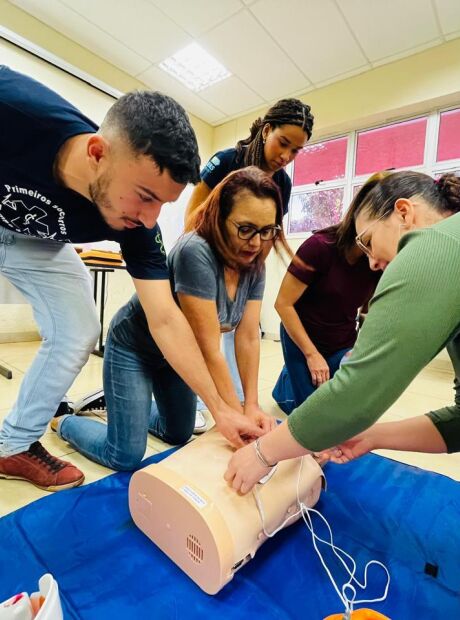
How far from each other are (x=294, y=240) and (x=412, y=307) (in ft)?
13.2

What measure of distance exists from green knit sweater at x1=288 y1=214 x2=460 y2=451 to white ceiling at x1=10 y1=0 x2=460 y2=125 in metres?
3.02

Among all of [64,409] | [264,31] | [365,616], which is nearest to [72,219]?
[64,409]

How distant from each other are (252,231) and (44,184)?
0.54m

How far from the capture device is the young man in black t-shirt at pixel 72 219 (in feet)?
2.54

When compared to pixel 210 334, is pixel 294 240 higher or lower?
higher

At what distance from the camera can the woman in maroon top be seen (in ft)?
4.81

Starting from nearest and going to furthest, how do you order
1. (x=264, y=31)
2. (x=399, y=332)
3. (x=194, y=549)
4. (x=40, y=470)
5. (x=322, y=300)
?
(x=399, y=332) → (x=194, y=549) → (x=40, y=470) → (x=322, y=300) → (x=264, y=31)

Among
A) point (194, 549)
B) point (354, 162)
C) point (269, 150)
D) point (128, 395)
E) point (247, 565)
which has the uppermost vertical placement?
point (354, 162)

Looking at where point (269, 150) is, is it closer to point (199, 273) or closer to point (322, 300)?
point (322, 300)

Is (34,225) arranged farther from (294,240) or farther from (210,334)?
(294,240)

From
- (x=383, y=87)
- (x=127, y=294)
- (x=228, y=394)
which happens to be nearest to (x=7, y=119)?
(x=228, y=394)

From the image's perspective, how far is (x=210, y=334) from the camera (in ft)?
3.38

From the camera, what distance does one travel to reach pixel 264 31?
2.91 metres

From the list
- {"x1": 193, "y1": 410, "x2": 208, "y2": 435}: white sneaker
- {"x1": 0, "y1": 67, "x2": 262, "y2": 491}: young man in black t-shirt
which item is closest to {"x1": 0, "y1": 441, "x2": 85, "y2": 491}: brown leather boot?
{"x1": 0, "y1": 67, "x2": 262, "y2": 491}: young man in black t-shirt
